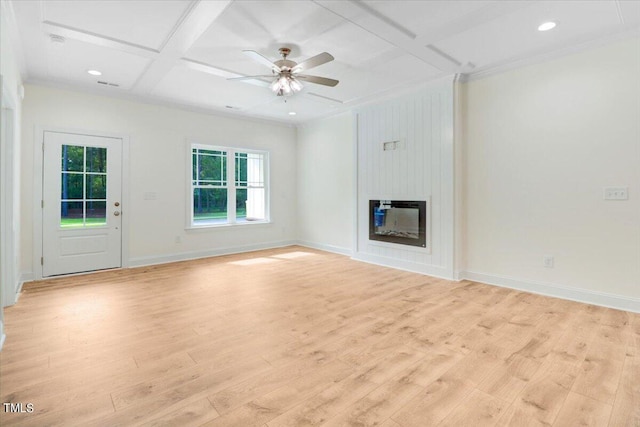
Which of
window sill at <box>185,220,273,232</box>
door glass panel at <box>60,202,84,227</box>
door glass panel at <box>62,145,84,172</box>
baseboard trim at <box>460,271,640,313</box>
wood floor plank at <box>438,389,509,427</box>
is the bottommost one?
Result: wood floor plank at <box>438,389,509,427</box>

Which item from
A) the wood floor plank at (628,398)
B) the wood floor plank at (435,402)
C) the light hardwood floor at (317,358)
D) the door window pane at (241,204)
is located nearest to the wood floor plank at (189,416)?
the light hardwood floor at (317,358)

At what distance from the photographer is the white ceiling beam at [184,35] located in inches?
108

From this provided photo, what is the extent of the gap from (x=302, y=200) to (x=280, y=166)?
0.92 meters

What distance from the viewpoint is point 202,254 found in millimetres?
6074

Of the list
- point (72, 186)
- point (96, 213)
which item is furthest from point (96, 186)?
point (96, 213)

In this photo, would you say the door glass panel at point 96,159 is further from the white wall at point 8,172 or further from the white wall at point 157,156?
the white wall at point 8,172

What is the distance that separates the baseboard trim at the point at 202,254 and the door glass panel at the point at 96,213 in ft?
2.55

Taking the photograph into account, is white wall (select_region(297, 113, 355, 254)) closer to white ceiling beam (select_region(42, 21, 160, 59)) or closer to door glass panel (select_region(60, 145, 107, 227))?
white ceiling beam (select_region(42, 21, 160, 59))

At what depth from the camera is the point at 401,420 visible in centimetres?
167

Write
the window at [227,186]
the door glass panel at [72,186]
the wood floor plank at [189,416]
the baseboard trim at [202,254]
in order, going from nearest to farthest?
the wood floor plank at [189,416], the door glass panel at [72,186], the baseboard trim at [202,254], the window at [227,186]

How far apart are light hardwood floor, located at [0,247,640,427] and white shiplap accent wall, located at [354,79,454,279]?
35.9 inches

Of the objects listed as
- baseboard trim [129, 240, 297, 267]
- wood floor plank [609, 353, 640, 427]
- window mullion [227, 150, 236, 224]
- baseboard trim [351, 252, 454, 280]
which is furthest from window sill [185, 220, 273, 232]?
wood floor plank [609, 353, 640, 427]

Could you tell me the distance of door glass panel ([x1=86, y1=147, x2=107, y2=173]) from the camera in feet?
16.1

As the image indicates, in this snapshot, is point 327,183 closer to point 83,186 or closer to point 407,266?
point 407,266
